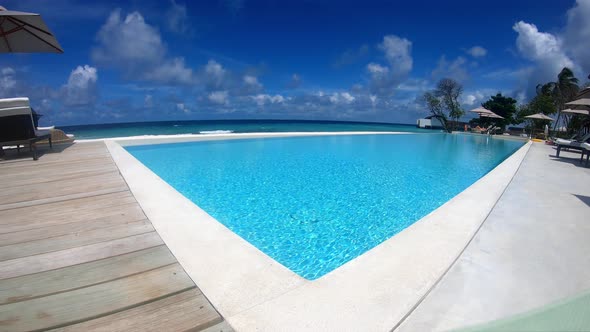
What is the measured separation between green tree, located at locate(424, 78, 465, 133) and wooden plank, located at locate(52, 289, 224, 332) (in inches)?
1264

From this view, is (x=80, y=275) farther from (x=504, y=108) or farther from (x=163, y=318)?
(x=504, y=108)

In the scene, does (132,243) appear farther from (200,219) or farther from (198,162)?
(198,162)

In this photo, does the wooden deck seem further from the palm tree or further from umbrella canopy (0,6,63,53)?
the palm tree

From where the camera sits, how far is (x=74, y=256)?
195 cm

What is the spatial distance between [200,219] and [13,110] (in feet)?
16.7

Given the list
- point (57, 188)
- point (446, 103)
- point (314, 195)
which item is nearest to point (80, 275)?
point (57, 188)

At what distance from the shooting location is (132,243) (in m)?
2.14

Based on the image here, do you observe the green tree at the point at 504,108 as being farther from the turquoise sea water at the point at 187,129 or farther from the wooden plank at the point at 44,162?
the wooden plank at the point at 44,162

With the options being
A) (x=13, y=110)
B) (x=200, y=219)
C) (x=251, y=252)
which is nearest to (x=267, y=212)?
(x=200, y=219)

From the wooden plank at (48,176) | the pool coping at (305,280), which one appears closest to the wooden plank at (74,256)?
the pool coping at (305,280)

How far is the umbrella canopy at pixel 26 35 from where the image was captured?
15.9ft

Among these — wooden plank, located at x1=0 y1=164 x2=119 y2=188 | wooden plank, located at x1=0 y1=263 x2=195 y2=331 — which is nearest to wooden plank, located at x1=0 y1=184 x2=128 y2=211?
wooden plank, located at x1=0 y1=164 x2=119 y2=188

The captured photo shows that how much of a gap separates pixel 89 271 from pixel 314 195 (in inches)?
158

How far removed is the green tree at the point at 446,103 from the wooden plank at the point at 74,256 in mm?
31881
